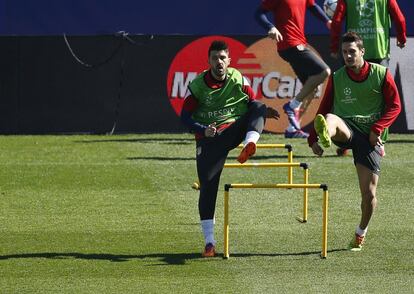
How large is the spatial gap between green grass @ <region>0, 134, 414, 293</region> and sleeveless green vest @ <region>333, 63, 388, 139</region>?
1.16 m

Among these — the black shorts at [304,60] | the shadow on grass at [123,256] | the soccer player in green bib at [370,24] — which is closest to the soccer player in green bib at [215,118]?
the shadow on grass at [123,256]

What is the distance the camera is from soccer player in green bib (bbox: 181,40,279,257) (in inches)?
465

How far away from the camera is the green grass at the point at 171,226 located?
1070 cm

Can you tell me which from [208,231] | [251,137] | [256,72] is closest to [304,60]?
[256,72]

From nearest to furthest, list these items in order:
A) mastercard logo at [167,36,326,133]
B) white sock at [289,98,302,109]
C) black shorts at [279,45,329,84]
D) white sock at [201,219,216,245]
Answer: white sock at [201,219,216,245], black shorts at [279,45,329,84], white sock at [289,98,302,109], mastercard logo at [167,36,326,133]

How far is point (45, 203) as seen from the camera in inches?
585

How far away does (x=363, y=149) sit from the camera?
38.9ft

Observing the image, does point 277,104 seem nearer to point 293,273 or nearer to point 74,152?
point 74,152

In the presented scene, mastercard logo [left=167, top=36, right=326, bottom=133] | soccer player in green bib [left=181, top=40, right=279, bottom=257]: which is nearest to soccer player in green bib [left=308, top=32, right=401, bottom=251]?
soccer player in green bib [left=181, top=40, right=279, bottom=257]

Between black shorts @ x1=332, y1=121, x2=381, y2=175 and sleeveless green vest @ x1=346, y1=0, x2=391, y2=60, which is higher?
sleeveless green vest @ x1=346, y1=0, x2=391, y2=60

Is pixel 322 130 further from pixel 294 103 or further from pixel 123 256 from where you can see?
pixel 294 103

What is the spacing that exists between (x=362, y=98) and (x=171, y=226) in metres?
2.55

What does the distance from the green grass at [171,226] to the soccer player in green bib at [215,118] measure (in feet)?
1.85

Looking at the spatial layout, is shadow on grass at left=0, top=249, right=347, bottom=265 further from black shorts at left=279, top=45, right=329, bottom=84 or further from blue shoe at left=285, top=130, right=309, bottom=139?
blue shoe at left=285, top=130, right=309, bottom=139
